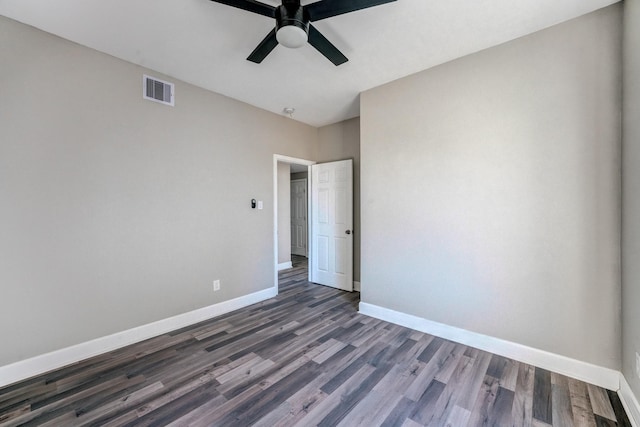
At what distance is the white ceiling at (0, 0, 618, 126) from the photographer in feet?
6.33

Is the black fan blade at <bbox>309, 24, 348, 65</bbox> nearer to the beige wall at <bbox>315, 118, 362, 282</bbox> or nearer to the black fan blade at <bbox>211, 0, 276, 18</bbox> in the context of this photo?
the black fan blade at <bbox>211, 0, 276, 18</bbox>

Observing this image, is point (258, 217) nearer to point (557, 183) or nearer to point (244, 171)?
point (244, 171)

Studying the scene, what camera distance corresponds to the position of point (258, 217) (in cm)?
383

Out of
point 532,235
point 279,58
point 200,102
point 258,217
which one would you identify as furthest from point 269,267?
point 532,235

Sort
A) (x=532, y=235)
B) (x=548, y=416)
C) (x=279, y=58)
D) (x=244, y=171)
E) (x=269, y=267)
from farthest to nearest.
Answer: (x=269, y=267) < (x=244, y=171) < (x=279, y=58) < (x=532, y=235) < (x=548, y=416)

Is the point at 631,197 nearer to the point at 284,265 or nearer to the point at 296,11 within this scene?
the point at 296,11

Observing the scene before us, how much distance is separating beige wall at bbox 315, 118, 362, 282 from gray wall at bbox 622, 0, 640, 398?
9.17 feet

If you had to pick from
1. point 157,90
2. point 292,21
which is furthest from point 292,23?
point 157,90

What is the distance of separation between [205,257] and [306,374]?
1.85 meters

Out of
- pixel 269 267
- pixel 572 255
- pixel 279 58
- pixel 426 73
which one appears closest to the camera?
pixel 572 255

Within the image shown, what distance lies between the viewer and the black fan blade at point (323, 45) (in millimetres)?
1810

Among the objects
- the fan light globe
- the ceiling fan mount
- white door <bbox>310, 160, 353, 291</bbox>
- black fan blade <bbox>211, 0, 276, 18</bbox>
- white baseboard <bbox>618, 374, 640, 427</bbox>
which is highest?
black fan blade <bbox>211, 0, 276, 18</bbox>

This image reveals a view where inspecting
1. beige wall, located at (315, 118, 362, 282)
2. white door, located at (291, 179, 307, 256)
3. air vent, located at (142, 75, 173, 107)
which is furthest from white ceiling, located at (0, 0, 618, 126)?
white door, located at (291, 179, 307, 256)

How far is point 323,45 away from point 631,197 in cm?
234
